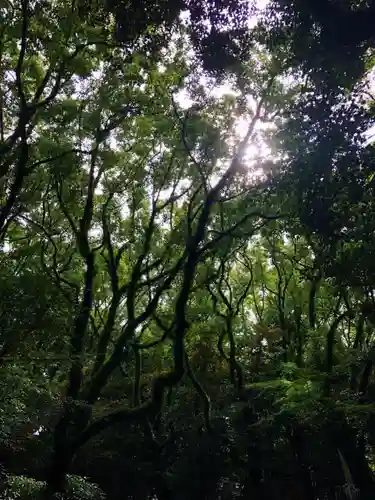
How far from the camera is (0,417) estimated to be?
7.25 meters

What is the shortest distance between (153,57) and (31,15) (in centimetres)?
196

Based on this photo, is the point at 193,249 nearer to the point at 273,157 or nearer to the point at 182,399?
the point at 273,157

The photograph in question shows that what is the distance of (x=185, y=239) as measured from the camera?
11.5 metres

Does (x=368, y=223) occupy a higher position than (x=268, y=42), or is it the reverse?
(x=268, y=42)

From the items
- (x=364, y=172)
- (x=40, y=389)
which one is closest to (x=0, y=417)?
(x=40, y=389)

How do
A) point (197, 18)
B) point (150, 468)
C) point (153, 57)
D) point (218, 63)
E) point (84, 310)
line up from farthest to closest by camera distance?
point (150, 468), point (84, 310), point (153, 57), point (218, 63), point (197, 18)

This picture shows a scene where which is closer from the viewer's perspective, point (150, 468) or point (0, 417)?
point (0, 417)

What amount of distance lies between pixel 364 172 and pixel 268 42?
2.02 m

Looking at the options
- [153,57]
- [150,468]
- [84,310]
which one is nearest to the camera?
[153,57]

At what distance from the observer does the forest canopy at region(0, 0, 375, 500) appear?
6020mm

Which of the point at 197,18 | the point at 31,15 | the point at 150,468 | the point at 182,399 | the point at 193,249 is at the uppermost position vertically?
the point at 31,15

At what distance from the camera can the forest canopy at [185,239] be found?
6.02 meters

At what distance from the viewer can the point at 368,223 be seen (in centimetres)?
634

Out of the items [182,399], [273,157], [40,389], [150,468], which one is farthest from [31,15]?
[150,468]
